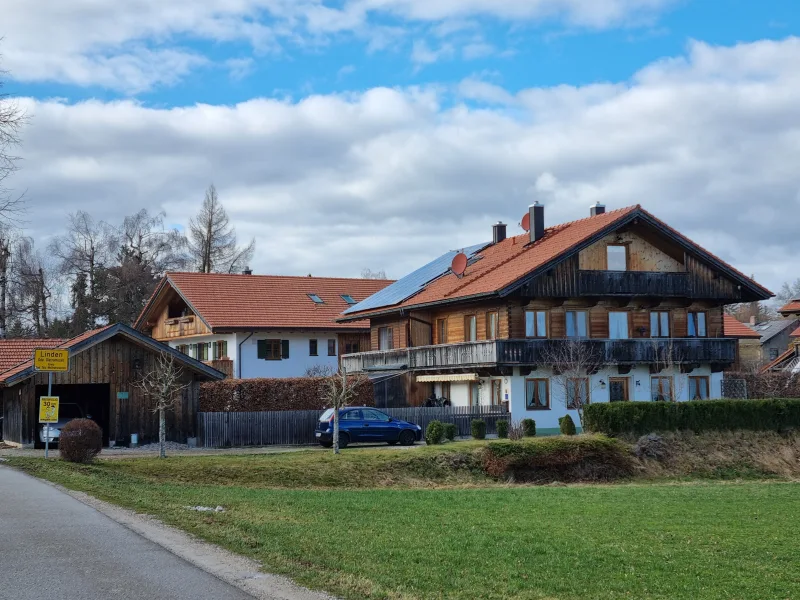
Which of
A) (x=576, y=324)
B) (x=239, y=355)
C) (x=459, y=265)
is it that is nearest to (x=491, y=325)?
(x=576, y=324)

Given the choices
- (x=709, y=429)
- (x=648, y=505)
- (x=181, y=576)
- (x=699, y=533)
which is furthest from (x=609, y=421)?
(x=181, y=576)

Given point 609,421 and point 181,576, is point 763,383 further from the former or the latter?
point 181,576

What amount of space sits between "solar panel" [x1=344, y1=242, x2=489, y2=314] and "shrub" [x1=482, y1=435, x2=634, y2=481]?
20176mm

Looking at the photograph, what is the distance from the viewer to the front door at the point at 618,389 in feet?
145

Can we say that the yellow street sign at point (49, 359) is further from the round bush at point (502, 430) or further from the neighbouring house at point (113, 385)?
the round bush at point (502, 430)

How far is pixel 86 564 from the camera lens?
39.0 ft

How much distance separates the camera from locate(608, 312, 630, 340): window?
45.3 m

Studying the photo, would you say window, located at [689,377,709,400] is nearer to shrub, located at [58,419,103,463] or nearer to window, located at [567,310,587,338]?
window, located at [567,310,587,338]

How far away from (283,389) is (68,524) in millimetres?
23615

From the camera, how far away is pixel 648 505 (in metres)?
20.5

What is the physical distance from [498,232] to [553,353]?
13.5 meters

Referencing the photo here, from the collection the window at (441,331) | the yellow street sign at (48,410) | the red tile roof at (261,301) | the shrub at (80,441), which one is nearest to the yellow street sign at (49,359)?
the yellow street sign at (48,410)

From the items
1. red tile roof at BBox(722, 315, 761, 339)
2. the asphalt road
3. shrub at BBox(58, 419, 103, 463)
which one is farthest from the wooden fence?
red tile roof at BBox(722, 315, 761, 339)

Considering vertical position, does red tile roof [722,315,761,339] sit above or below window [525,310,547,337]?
above
